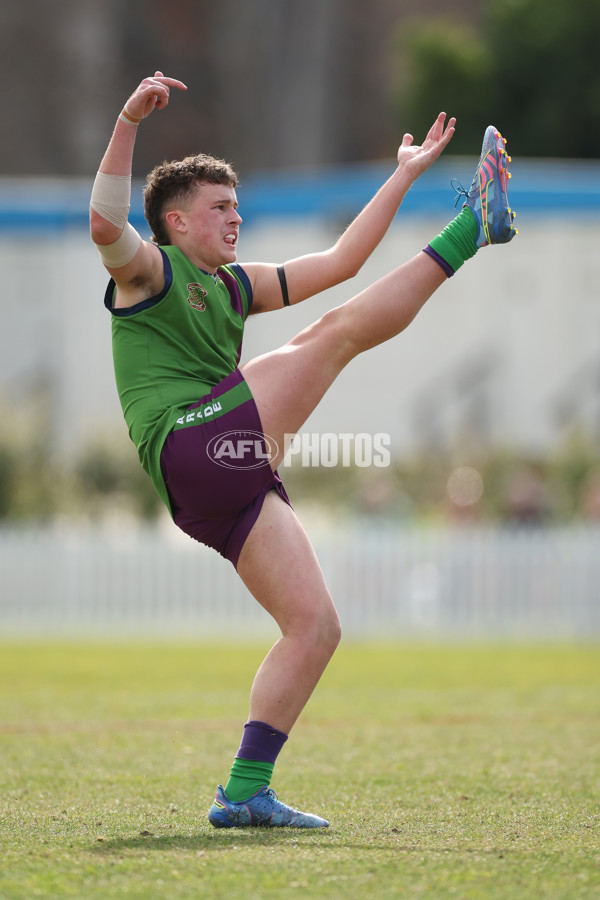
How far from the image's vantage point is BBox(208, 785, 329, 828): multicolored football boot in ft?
12.3

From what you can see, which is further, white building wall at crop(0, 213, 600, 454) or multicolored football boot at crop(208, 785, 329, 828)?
white building wall at crop(0, 213, 600, 454)

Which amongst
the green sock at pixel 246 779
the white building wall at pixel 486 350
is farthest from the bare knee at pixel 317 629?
the white building wall at pixel 486 350

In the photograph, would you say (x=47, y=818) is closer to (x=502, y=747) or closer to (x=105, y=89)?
(x=502, y=747)

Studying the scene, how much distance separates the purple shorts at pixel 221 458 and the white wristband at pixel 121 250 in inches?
18.3

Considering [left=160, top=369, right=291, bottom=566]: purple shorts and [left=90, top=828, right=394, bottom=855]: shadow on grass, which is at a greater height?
[left=160, top=369, right=291, bottom=566]: purple shorts

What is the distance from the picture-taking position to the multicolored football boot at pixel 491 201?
12.9 ft

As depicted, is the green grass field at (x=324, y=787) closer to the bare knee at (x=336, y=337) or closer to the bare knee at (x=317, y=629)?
the bare knee at (x=317, y=629)

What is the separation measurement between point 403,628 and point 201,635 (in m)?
2.17

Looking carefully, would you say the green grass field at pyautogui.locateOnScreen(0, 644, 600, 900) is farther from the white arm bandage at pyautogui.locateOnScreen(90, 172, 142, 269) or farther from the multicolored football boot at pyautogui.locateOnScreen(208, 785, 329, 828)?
the white arm bandage at pyautogui.locateOnScreen(90, 172, 142, 269)

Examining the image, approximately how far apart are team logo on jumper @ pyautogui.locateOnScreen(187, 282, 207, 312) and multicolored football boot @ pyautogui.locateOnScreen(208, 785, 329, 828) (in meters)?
1.46

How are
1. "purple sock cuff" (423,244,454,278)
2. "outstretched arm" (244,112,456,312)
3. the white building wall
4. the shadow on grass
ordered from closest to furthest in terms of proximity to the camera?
the shadow on grass → "purple sock cuff" (423,244,454,278) → "outstretched arm" (244,112,456,312) → the white building wall

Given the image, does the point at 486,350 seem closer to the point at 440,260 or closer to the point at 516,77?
the point at 516,77

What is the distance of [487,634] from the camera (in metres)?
13.7

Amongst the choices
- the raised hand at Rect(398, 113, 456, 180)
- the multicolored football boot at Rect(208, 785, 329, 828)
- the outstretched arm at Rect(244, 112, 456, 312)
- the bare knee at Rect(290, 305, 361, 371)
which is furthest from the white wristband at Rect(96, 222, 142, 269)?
the multicolored football boot at Rect(208, 785, 329, 828)
